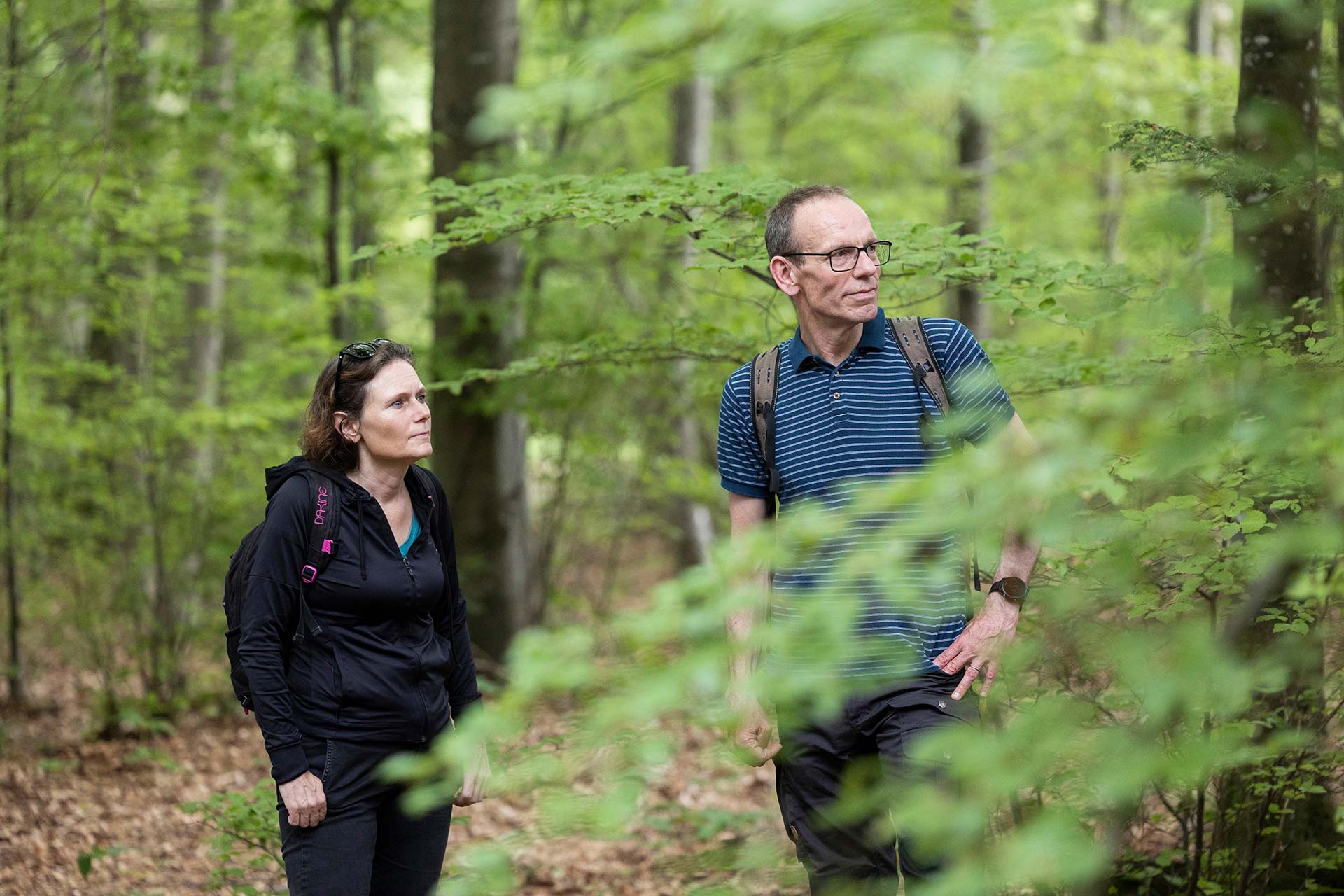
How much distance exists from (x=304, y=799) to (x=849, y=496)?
1.59 metres

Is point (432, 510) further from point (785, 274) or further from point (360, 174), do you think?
point (360, 174)

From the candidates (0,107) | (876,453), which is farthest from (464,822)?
(0,107)

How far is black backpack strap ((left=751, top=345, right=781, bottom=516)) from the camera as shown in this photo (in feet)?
9.72

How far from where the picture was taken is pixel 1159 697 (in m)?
1.18

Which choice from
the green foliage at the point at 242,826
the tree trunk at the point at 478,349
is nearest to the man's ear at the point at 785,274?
the green foliage at the point at 242,826

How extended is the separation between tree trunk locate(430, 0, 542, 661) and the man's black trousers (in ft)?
15.7

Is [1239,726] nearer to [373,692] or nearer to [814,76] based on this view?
[373,692]

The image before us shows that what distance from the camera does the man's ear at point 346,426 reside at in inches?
122

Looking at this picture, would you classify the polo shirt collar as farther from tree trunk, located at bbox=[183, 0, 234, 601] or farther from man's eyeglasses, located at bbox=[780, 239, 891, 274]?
tree trunk, located at bbox=[183, 0, 234, 601]

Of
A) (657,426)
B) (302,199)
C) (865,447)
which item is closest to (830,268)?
(865,447)

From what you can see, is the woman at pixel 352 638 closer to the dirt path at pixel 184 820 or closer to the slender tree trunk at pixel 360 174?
the dirt path at pixel 184 820

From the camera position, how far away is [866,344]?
2898mm

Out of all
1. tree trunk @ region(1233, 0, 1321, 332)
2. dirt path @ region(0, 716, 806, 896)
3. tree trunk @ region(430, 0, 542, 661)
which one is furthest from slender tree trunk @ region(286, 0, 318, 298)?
tree trunk @ region(1233, 0, 1321, 332)

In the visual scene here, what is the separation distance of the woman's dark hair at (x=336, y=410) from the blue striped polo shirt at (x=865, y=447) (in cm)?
102
